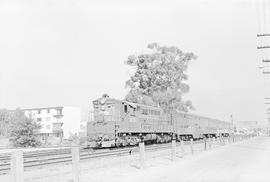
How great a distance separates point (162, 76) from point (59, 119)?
5363 cm

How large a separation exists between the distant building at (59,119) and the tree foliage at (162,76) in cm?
4851

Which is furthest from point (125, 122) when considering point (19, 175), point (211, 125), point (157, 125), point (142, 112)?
point (211, 125)

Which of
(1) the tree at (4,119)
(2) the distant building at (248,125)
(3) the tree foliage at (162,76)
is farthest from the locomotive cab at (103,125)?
(2) the distant building at (248,125)

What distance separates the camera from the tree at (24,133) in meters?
52.9

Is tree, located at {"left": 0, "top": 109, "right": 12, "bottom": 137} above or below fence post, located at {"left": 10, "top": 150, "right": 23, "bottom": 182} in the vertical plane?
above

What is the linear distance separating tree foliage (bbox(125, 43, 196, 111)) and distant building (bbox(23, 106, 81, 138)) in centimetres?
4851

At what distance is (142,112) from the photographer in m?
35.2

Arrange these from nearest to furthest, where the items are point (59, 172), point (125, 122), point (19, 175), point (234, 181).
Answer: point (19, 175)
point (234, 181)
point (59, 172)
point (125, 122)

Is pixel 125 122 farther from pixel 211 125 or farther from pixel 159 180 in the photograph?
pixel 211 125

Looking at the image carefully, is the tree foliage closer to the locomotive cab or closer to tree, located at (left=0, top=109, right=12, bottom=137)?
the locomotive cab

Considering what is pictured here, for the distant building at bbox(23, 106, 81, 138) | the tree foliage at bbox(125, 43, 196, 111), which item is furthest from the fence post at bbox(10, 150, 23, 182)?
the distant building at bbox(23, 106, 81, 138)

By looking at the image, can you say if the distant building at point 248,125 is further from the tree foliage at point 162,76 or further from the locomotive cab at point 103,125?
the locomotive cab at point 103,125

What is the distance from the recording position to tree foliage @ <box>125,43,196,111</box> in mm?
67438

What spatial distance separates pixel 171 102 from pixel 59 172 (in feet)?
167
